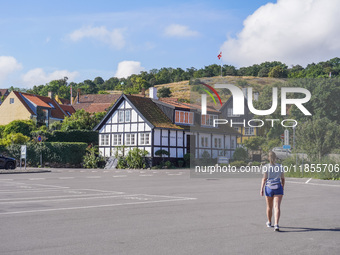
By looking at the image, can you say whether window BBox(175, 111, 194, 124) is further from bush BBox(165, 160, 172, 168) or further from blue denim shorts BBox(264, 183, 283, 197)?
blue denim shorts BBox(264, 183, 283, 197)

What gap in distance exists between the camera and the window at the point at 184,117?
51.2 metres

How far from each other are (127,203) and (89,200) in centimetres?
166

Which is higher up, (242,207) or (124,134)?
(124,134)

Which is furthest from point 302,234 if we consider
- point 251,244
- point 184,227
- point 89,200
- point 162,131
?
point 162,131

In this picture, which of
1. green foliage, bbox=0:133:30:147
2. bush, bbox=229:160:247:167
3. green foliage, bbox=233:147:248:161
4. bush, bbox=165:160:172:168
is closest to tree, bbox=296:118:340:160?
bush, bbox=229:160:247:167

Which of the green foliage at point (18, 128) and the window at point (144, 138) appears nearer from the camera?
the window at point (144, 138)

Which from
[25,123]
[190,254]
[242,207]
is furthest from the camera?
[25,123]

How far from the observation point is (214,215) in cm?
1166

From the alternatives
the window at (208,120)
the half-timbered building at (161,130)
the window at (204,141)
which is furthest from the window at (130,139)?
the window at (208,120)

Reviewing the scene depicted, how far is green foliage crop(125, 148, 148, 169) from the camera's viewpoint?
45.6 metres

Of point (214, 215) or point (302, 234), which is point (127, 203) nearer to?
point (214, 215)

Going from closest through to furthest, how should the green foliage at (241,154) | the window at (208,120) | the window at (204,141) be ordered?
1. the green foliage at (241,154)
2. the window at (204,141)
3. the window at (208,120)

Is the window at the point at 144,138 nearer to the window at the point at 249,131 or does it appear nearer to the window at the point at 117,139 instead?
the window at the point at 117,139

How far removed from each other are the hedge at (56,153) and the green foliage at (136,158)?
23.6 ft
